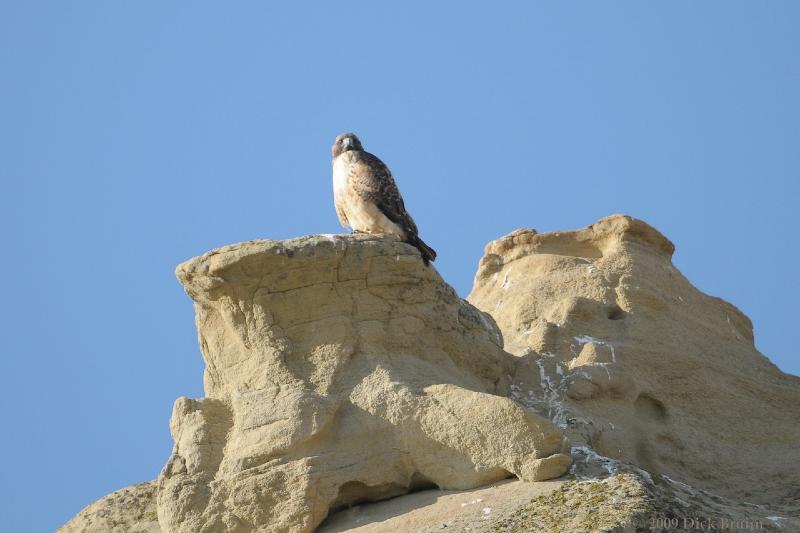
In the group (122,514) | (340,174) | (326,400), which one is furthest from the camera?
(340,174)

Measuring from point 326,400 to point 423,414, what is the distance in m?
1.02

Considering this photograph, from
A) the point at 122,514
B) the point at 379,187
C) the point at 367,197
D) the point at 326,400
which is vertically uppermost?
the point at 379,187

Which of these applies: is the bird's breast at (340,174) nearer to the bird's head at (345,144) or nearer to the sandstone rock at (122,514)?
the bird's head at (345,144)

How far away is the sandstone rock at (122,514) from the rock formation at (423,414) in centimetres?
3

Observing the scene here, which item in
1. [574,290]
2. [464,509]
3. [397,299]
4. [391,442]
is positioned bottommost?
[464,509]

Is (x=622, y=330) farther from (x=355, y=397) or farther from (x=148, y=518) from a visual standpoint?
(x=148, y=518)

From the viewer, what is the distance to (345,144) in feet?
59.7

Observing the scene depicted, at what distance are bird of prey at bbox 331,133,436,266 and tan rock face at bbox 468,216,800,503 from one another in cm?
231

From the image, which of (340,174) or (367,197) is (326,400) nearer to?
(367,197)

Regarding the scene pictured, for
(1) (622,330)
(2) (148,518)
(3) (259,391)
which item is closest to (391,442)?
(3) (259,391)

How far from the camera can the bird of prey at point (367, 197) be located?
54.6 ft

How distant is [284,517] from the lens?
42.8ft

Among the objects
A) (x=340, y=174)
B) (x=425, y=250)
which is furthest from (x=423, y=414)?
(x=340, y=174)

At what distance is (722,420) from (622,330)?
172cm
